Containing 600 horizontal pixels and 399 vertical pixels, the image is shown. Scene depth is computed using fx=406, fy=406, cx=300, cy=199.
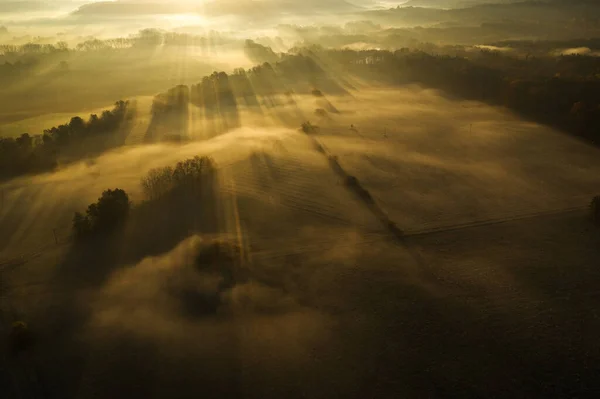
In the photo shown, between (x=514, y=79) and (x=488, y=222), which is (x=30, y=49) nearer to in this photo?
(x=514, y=79)

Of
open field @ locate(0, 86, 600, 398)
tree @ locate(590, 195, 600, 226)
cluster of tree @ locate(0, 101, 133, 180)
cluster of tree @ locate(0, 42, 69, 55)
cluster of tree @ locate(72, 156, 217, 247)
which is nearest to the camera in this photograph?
open field @ locate(0, 86, 600, 398)

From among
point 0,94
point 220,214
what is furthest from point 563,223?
point 0,94

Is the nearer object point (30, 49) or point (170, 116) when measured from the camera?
point (170, 116)

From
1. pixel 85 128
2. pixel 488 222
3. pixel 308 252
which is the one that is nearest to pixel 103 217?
pixel 308 252

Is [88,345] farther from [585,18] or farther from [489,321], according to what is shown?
[585,18]

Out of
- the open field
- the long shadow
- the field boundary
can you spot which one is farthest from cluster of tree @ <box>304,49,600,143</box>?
the long shadow

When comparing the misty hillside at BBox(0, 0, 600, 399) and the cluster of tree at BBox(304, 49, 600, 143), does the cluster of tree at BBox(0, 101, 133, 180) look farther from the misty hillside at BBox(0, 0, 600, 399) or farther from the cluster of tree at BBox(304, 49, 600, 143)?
the cluster of tree at BBox(304, 49, 600, 143)
